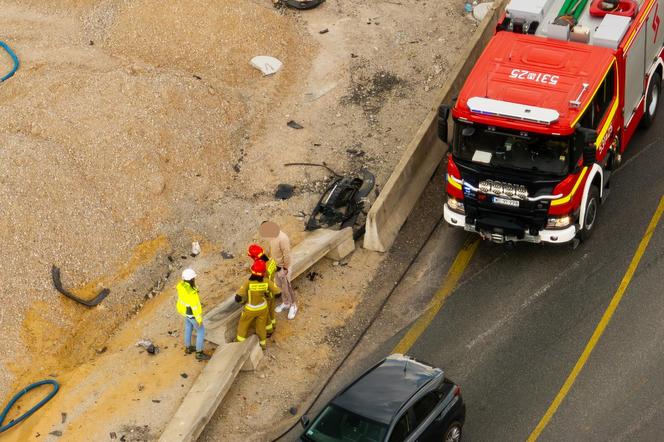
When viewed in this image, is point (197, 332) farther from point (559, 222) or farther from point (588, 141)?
point (588, 141)

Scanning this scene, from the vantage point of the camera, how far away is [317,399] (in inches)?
635

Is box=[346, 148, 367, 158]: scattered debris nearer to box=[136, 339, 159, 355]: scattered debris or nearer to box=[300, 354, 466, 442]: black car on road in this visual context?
box=[136, 339, 159, 355]: scattered debris

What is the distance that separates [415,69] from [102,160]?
291 inches

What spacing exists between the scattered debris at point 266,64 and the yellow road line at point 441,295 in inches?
270

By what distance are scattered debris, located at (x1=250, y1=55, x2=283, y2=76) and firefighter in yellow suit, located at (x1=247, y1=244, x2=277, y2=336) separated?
7377 millimetres

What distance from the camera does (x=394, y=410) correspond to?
13.8m

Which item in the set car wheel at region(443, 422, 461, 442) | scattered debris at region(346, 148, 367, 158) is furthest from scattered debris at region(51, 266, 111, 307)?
car wheel at region(443, 422, 461, 442)

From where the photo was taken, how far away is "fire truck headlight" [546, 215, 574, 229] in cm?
1705

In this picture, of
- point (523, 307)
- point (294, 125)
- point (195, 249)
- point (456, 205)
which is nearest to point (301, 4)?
point (294, 125)

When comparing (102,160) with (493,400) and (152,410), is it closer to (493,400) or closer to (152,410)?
(152,410)

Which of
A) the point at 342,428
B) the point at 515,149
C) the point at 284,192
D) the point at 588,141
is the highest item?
the point at 588,141

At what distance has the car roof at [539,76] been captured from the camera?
54.4ft

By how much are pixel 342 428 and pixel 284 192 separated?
7.20m

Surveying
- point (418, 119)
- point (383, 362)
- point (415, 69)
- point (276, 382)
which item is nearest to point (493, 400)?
point (383, 362)
